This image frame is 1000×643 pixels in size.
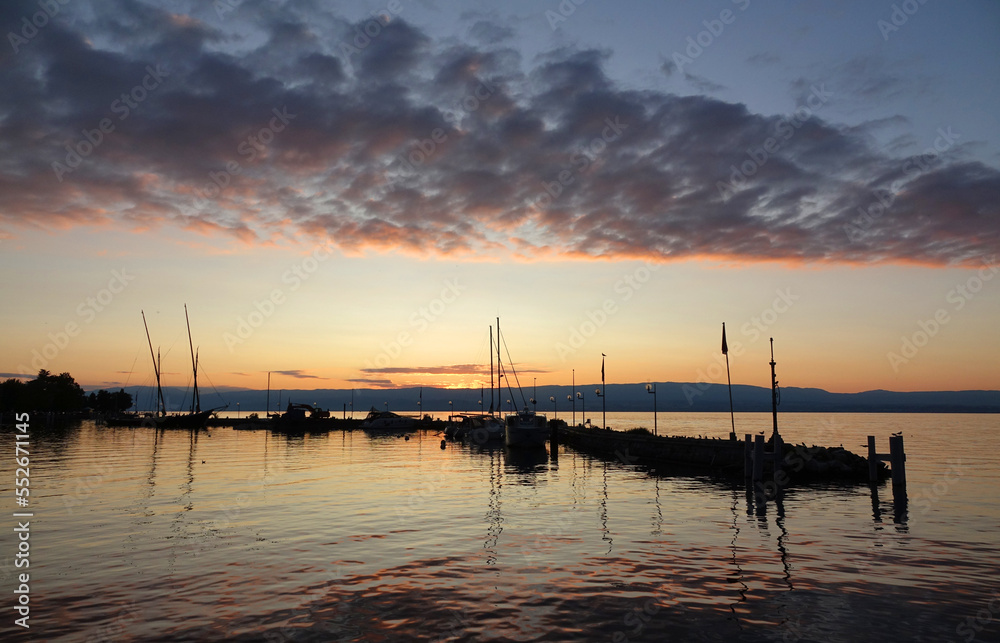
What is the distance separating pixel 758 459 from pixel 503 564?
29637 mm

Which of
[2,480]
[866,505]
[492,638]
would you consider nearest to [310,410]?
[2,480]

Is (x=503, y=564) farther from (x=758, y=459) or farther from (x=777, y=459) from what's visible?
(x=777, y=459)

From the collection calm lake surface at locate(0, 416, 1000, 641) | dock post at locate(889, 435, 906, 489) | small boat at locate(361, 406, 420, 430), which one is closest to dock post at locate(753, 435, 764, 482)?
calm lake surface at locate(0, 416, 1000, 641)

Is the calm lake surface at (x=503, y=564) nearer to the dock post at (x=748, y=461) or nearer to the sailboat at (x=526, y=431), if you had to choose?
the dock post at (x=748, y=461)

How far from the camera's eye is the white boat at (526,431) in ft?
269

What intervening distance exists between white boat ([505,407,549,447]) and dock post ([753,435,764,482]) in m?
40.9

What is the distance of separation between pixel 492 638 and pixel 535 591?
3673 mm

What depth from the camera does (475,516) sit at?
30.1m

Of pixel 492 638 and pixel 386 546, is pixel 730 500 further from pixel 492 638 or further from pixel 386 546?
pixel 492 638

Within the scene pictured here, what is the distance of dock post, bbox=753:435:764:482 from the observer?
4275cm

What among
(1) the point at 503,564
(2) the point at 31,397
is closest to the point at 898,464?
(1) the point at 503,564

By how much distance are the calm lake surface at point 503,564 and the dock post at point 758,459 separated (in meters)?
2.43

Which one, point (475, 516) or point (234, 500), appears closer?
point (475, 516)

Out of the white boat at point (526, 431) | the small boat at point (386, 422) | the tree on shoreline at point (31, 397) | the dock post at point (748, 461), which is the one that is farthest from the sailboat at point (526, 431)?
the tree on shoreline at point (31, 397)
